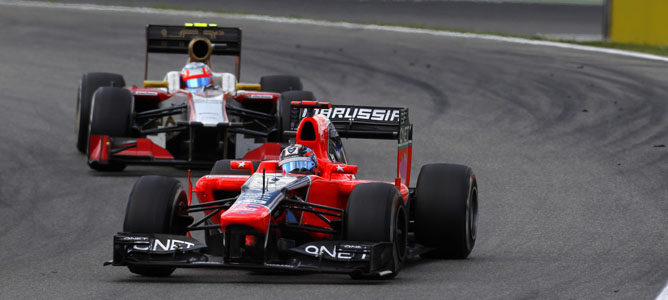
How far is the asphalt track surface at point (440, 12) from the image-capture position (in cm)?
3228

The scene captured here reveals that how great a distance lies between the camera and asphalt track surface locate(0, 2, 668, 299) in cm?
970

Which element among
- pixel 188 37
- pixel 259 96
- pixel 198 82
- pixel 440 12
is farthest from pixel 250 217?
pixel 440 12

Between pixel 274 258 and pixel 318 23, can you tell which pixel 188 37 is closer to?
pixel 274 258

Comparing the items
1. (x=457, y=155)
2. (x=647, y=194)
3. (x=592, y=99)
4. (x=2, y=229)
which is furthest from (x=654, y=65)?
(x=2, y=229)

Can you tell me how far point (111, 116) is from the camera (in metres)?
16.4

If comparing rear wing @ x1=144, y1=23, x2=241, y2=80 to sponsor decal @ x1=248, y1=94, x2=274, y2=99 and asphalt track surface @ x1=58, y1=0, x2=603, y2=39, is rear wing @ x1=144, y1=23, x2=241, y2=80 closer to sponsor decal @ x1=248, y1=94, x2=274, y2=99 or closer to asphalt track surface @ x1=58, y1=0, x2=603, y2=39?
sponsor decal @ x1=248, y1=94, x2=274, y2=99

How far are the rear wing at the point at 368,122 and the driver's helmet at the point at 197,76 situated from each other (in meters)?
6.23

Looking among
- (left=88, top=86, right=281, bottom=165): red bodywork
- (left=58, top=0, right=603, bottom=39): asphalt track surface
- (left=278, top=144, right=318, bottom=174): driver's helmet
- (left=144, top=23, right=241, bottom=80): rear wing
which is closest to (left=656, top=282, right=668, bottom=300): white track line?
(left=278, top=144, right=318, bottom=174): driver's helmet

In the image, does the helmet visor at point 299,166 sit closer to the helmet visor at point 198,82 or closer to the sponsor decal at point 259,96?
the sponsor decal at point 259,96

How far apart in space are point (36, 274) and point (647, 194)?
288 inches

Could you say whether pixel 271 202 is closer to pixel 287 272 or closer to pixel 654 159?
pixel 287 272

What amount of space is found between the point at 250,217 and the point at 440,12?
82.3 feet

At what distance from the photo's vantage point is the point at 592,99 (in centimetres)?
2222

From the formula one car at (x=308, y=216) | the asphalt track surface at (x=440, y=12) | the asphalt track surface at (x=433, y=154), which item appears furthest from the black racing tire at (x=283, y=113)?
the asphalt track surface at (x=440, y=12)
